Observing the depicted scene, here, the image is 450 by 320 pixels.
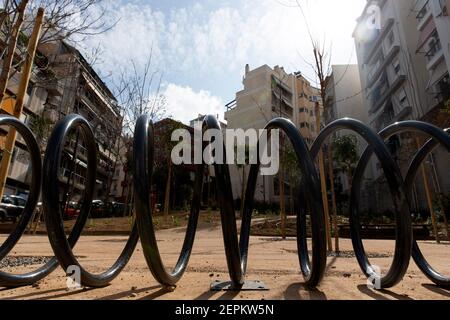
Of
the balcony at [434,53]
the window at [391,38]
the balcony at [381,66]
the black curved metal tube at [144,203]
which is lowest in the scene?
the black curved metal tube at [144,203]

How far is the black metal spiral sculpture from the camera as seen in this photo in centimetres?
153

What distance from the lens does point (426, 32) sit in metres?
23.3

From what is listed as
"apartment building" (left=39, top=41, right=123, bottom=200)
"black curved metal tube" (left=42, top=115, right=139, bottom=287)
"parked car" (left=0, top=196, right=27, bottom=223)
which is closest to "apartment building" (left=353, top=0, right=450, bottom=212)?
"apartment building" (left=39, top=41, right=123, bottom=200)

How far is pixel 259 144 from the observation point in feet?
7.79

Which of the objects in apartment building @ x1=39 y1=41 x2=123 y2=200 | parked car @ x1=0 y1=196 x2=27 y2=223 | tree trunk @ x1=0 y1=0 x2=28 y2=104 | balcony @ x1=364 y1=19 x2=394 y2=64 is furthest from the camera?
balcony @ x1=364 y1=19 x2=394 y2=64

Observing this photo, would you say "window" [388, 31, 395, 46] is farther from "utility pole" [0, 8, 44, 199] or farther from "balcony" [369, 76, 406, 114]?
"utility pole" [0, 8, 44, 199]

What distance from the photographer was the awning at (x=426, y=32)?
22438 mm

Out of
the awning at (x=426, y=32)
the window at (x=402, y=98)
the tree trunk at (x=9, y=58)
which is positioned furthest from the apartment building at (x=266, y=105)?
the tree trunk at (x=9, y=58)

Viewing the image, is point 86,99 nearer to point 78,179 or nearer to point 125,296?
point 78,179

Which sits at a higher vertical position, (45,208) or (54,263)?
(45,208)

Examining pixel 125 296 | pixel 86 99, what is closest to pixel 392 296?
pixel 125 296

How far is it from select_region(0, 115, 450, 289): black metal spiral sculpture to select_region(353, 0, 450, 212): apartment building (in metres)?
18.3

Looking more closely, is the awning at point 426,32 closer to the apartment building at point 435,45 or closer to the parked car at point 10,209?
the apartment building at point 435,45

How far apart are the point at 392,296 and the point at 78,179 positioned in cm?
3649
